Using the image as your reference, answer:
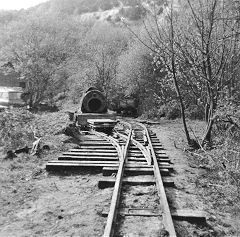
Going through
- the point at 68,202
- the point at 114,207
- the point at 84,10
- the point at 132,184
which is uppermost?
the point at 84,10

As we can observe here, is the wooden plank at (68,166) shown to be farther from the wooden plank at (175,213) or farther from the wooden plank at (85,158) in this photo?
the wooden plank at (175,213)

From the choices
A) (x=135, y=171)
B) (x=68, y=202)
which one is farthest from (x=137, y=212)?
(x=135, y=171)

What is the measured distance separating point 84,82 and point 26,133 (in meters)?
28.3

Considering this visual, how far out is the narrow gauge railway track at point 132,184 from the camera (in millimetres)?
4703

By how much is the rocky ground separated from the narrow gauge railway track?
0.22 m

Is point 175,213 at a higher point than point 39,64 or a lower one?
lower

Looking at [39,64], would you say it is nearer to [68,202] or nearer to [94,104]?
[94,104]

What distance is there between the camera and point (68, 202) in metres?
6.02

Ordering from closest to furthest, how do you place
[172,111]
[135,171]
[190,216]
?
1. [190,216]
2. [135,171]
3. [172,111]

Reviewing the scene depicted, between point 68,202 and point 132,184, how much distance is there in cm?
143

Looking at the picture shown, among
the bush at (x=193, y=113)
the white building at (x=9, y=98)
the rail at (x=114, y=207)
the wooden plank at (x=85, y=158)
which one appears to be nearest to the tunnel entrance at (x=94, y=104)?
the bush at (x=193, y=113)

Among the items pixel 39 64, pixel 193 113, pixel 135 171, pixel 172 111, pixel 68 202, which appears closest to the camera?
pixel 68 202

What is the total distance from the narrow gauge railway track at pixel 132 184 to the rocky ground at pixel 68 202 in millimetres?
220

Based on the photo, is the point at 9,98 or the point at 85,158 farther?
the point at 9,98
